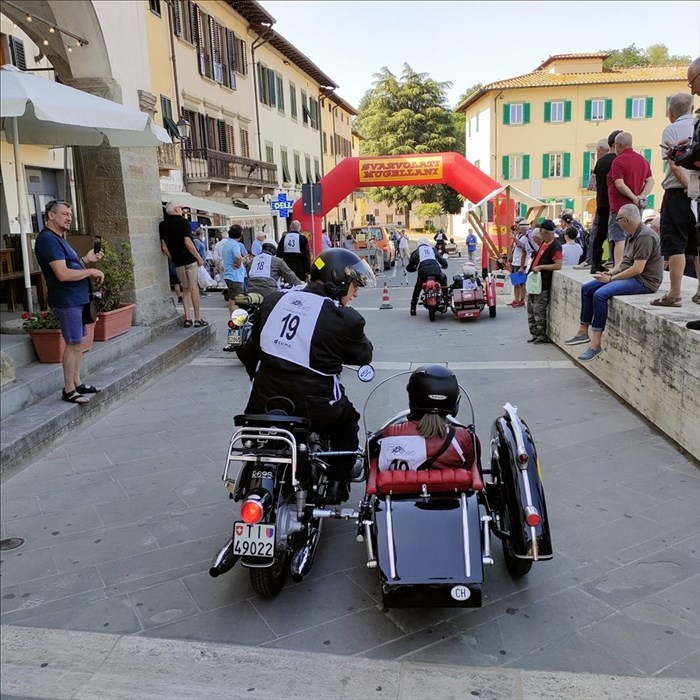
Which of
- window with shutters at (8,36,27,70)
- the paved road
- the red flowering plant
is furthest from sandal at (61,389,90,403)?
window with shutters at (8,36,27,70)

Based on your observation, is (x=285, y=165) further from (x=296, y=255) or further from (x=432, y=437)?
(x=432, y=437)

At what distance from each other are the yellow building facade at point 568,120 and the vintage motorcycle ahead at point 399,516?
130ft

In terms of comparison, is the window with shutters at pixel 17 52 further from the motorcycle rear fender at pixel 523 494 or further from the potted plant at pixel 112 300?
the motorcycle rear fender at pixel 523 494

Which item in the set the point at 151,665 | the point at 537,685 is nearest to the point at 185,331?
the point at 151,665

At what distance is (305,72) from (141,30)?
30.0m

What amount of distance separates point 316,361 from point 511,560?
145 cm

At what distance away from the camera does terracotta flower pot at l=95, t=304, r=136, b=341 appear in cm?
756

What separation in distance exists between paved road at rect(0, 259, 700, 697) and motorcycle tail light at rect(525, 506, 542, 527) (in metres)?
0.45

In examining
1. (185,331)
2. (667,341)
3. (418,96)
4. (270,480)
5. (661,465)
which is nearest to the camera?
(270,480)

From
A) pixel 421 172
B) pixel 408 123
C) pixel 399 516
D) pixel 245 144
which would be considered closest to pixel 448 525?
pixel 399 516

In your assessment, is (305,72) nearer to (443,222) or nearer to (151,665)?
(443,222)

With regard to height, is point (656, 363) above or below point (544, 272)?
below

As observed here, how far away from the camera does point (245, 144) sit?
2838 centimetres

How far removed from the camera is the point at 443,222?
5784cm
